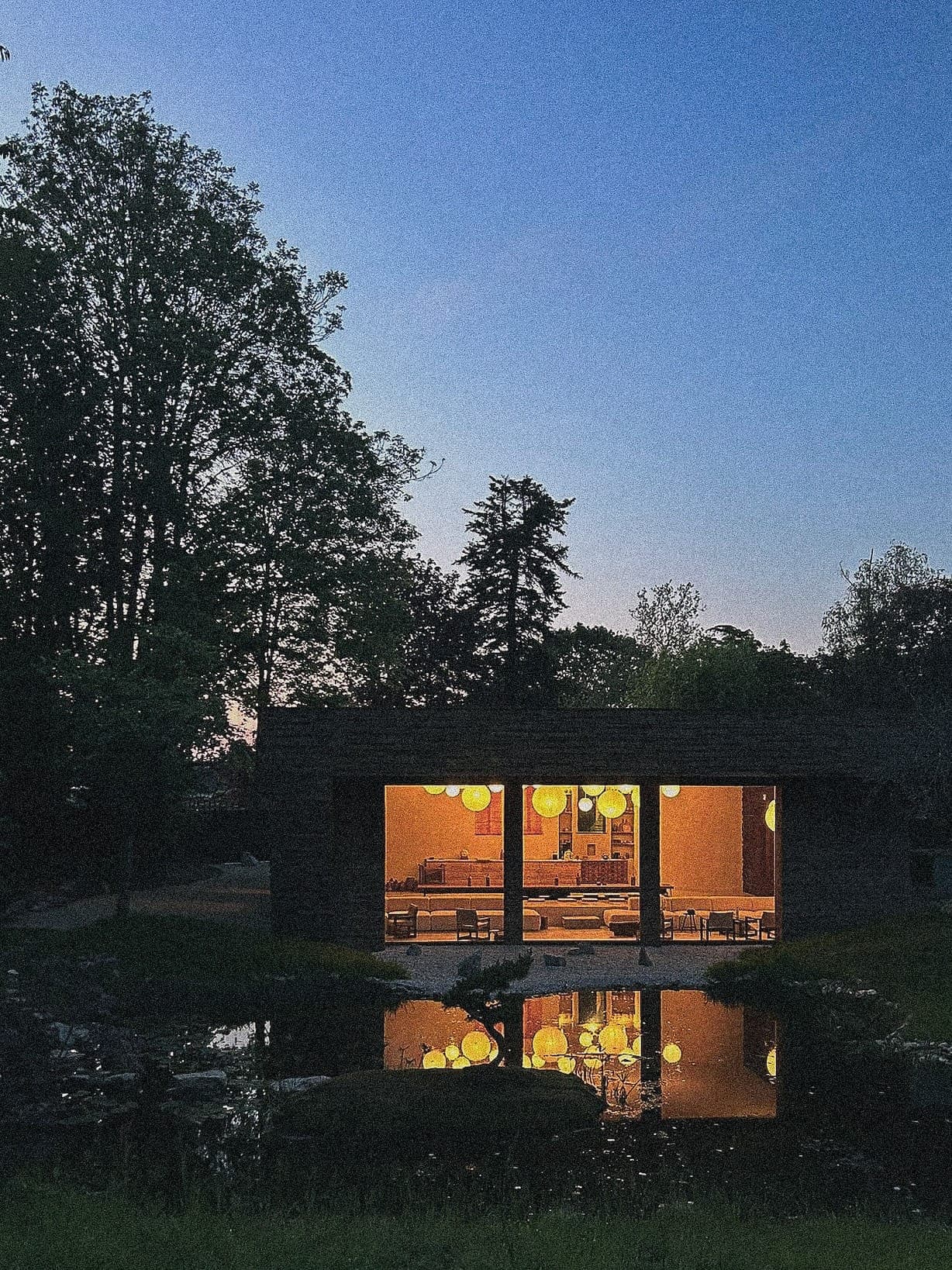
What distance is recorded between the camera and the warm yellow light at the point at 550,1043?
14.7 metres

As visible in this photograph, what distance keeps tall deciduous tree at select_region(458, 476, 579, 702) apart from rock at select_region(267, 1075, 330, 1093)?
4096cm

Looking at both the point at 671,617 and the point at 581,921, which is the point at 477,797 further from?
the point at 671,617

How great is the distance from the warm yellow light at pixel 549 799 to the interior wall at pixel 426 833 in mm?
5232

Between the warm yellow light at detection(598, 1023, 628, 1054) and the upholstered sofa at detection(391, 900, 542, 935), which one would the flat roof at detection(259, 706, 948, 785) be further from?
the warm yellow light at detection(598, 1023, 628, 1054)

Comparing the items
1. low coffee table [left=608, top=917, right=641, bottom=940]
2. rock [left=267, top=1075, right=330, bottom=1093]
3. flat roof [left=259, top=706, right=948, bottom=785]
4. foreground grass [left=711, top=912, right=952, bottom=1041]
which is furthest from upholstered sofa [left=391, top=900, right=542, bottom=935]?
rock [left=267, top=1075, right=330, bottom=1093]

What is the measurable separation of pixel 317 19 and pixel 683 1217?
1731 centimetres

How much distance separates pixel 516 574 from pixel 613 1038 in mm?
40525

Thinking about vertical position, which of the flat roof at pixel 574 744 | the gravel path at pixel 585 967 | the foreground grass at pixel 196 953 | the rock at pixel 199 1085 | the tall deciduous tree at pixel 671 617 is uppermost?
the tall deciduous tree at pixel 671 617

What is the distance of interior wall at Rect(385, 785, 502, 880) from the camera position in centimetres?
2942

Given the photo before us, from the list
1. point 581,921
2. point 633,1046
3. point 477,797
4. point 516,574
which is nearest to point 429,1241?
point 633,1046

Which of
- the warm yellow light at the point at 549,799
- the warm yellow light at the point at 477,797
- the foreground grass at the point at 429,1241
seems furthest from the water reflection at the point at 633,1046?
the warm yellow light at the point at 477,797

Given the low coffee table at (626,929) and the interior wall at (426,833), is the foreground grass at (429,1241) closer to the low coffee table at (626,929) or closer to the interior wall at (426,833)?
the low coffee table at (626,929)

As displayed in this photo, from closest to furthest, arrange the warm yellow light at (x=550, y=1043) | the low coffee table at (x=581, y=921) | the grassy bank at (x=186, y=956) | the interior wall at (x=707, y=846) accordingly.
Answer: the warm yellow light at (x=550, y=1043) < the grassy bank at (x=186, y=956) < the low coffee table at (x=581, y=921) < the interior wall at (x=707, y=846)

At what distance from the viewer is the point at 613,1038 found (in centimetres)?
1548
